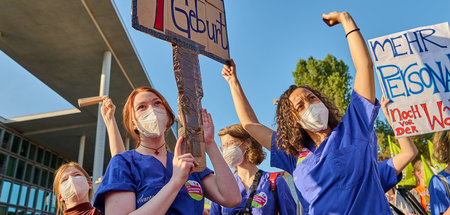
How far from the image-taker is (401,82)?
311 cm

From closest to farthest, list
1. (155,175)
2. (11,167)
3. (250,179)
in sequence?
(155,175) < (250,179) < (11,167)

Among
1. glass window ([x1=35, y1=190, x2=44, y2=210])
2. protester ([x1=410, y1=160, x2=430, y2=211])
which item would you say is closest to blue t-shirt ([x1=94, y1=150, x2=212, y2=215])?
protester ([x1=410, y1=160, x2=430, y2=211])

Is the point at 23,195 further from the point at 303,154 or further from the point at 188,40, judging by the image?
the point at 303,154

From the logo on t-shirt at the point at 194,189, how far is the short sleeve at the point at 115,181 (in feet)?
0.90

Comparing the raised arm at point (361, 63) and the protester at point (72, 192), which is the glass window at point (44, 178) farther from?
the raised arm at point (361, 63)

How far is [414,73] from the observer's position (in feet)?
10.2

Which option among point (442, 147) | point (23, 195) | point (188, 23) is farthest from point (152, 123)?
point (23, 195)

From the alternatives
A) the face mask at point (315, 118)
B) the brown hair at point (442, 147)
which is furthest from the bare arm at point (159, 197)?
the brown hair at point (442, 147)

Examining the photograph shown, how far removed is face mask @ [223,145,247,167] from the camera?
3.42m

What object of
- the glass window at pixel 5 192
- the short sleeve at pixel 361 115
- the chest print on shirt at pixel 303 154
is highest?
the glass window at pixel 5 192

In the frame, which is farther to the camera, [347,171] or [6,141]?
[6,141]

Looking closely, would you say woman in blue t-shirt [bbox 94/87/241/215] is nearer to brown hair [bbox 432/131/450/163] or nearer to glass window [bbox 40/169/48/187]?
brown hair [bbox 432/131/450/163]

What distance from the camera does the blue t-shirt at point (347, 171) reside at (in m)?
1.90

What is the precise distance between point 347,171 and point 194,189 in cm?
79
